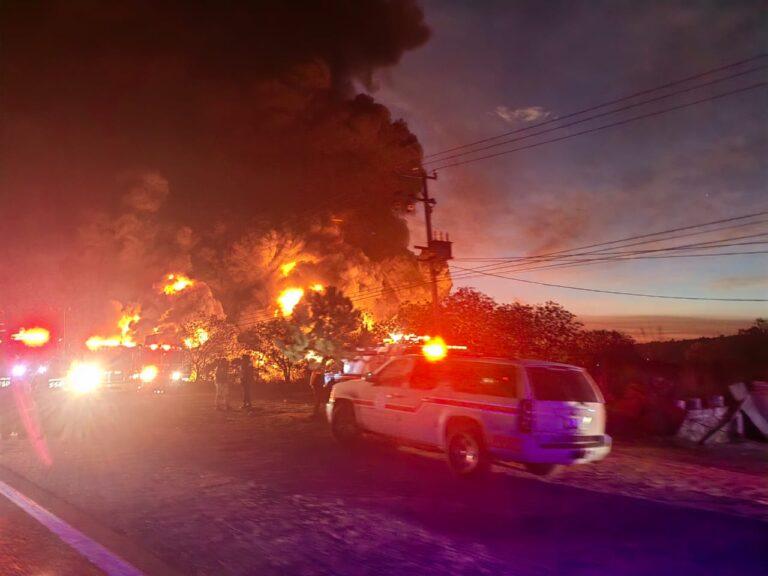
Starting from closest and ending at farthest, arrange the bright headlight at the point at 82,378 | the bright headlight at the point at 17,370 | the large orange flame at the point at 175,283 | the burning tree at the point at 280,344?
the bright headlight at the point at 17,370, the bright headlight at the point at 82,378, the burning tree at the point at 280,344, the large orange flame at the point at 175,283

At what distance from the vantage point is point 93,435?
1197cm

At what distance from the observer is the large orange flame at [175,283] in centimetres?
5384

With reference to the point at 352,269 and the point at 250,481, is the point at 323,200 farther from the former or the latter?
the point at 250,481

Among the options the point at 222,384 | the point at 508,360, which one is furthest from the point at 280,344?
the point at 508,360

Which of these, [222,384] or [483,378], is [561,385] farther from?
[222,384]

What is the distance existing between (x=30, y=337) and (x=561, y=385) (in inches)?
449

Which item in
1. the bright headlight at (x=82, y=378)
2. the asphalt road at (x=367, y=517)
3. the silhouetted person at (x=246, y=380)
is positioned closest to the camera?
the asphalt road at (x=367, y=517)

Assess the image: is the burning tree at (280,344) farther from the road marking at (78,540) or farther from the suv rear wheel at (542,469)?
the road marking at (78,540)

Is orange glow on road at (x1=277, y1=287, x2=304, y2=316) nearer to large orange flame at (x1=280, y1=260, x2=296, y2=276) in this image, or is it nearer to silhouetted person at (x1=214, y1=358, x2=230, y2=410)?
large orange flame at (x1=280, y1=260, x2=296, y2=276)

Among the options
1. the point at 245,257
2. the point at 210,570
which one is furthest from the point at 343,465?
the point at 245,257

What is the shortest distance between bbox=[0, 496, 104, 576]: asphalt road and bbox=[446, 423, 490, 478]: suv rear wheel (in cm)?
478

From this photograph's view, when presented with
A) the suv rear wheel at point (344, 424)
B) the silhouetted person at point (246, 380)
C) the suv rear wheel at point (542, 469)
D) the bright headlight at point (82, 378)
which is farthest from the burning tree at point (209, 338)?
the suv rear wheel at point (542, 469)

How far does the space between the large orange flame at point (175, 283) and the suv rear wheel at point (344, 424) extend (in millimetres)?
46513

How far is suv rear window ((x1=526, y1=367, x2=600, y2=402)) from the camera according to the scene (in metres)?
7.51
